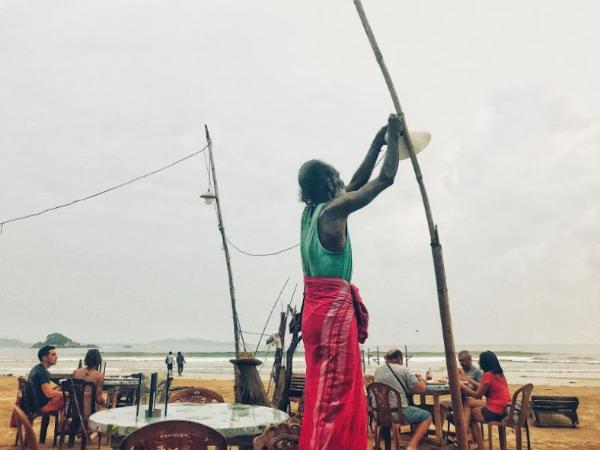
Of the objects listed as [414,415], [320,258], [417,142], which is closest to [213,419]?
[320,258]

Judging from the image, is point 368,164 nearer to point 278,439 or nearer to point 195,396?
point 278,439

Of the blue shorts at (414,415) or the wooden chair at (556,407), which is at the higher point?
the blue shorts at (414,415)

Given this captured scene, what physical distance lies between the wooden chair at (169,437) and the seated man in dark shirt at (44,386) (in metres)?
4.67

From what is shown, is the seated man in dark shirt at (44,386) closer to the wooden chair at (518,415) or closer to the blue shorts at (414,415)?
the blue shorts at (414,415)

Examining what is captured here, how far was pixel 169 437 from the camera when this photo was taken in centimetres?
227

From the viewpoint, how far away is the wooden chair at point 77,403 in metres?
6.05

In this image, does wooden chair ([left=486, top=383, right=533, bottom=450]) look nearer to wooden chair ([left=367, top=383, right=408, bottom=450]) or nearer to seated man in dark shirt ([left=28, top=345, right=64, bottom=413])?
wooden chair ([left=367, top=383, right=408, bottom=450])

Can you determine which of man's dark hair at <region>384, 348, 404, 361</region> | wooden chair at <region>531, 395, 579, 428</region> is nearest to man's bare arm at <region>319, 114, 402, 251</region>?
man's dark hair at <region>384, 348, 404, 361</region>

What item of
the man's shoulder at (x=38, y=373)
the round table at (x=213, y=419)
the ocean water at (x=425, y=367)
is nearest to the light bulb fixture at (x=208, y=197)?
the ocean water at (x=425, y=367)

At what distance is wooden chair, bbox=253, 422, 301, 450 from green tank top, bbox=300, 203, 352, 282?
34.5 inches

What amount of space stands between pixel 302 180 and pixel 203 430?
49.9 inches

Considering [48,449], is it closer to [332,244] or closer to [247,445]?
[247,445]

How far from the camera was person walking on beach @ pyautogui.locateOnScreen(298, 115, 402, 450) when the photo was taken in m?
1.79

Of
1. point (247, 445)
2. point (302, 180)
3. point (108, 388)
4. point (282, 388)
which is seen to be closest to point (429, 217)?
point (302, 180)
